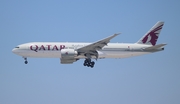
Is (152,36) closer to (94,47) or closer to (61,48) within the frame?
(94,47)

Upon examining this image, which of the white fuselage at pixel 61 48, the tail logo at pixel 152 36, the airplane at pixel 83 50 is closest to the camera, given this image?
the airplane at pixel 83 50

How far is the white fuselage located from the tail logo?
3.10 meters

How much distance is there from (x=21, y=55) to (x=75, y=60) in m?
7.70

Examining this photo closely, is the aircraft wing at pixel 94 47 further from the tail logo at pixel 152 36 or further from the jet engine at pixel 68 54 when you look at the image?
the tail logo at pixel 152 36

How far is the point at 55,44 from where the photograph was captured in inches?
1925

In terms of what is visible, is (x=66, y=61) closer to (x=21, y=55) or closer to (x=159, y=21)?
(x=21, y=55)

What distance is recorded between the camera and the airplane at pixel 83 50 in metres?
47.7

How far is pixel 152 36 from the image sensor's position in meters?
54.4

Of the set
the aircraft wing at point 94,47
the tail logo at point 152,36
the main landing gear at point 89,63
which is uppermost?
the tail logo at point 152,36

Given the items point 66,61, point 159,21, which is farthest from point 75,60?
point 159,21

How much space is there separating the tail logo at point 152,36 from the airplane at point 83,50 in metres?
2.23

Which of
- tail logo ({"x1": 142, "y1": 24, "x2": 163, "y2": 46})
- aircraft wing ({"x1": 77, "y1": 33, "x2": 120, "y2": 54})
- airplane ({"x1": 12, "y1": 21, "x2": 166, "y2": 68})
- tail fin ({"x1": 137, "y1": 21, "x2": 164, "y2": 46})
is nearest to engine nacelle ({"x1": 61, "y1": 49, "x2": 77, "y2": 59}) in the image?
airplane ({"x1": 12, "y1": 21, "x2": 166, "y2": 68})

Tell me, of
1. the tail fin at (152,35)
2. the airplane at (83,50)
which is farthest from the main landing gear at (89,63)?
the tail fin at (152,35)

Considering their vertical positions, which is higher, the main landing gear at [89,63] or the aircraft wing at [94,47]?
the aircraft wing at [94,47]
